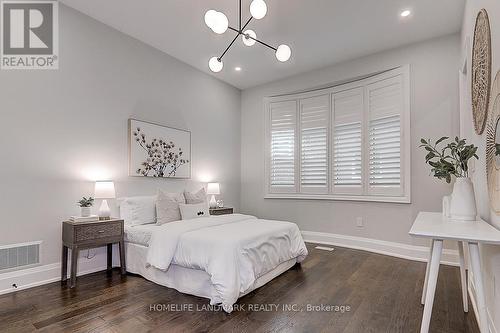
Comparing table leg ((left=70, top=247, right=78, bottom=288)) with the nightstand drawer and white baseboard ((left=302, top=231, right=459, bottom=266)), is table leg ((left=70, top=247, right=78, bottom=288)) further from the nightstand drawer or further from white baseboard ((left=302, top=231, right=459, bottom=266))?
white baseboard ((left=302, top=231, right=459, bottom=266))

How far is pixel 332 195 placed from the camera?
5066mm

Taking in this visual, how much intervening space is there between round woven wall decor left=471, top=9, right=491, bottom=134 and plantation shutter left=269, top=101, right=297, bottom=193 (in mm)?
3382

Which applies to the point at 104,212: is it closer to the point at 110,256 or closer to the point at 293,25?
the point at 110,256

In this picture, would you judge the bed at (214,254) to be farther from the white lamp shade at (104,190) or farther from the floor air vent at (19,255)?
the floor air vent at (19,255)

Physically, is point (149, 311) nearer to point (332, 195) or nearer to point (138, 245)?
point (138, 245)

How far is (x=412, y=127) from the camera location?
13.7ft

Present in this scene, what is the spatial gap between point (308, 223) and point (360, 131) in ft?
6.33

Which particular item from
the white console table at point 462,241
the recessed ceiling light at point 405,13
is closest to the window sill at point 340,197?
the recessed ceiling light at point 405,13

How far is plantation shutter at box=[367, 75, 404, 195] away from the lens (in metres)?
4.30

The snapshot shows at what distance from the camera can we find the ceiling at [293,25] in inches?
131

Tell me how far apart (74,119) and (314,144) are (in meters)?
3.87

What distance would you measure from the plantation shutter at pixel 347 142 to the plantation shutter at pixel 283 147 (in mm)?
843

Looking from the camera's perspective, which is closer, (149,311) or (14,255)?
(149,311)

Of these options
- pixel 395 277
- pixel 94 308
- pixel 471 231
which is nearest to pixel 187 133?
pixel 94 308
